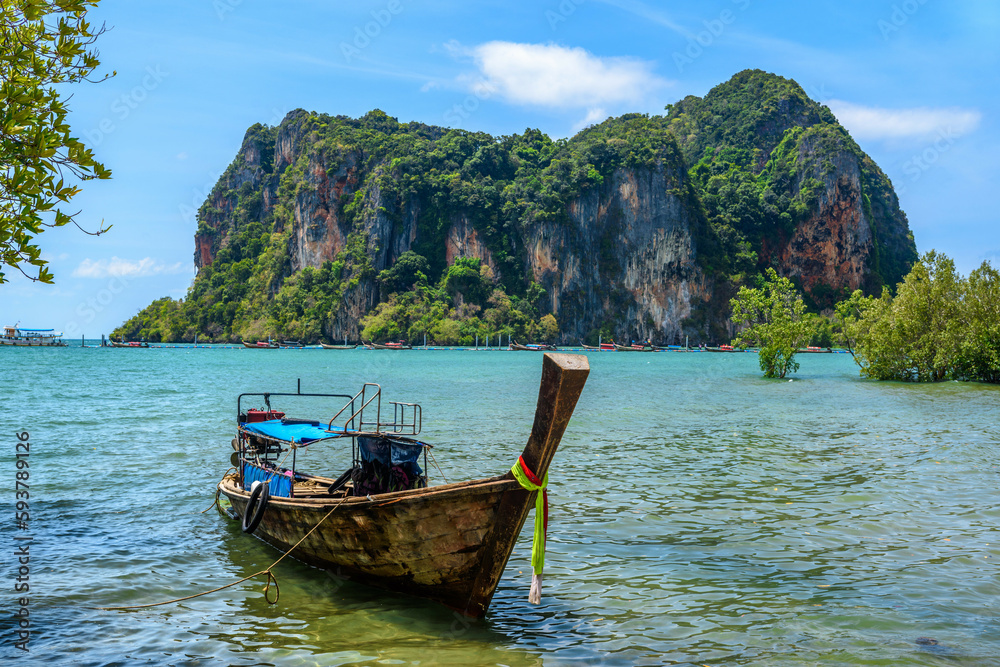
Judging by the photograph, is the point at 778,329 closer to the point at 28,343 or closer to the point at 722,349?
the point at 722,349

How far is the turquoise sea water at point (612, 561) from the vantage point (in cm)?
700

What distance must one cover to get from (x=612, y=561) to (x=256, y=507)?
5262 mm

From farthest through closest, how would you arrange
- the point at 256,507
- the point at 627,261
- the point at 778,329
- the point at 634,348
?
the point at 627,261 < the point at 634,348 < the point at 778,329 < the point at 256,507

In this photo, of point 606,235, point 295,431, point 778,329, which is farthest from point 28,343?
point 295,431

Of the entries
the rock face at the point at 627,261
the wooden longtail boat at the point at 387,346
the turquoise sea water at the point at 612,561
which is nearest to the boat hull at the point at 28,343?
the wooden longtail boat at the point at 387,346

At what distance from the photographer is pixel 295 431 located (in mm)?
10781

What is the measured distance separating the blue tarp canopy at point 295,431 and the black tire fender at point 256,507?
2.58 ft

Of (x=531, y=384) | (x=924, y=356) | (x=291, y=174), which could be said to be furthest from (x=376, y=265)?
(x=924, y=356)

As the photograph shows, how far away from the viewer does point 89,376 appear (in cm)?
4931

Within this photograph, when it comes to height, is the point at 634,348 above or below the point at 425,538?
above

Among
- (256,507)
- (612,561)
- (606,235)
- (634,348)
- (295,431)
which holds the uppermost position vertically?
(606,235)

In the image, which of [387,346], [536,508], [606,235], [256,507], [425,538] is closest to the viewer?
[536,508]

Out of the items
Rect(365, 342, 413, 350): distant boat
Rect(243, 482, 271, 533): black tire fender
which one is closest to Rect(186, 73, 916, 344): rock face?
Rect(365, 342, 413, 350): distant boat
